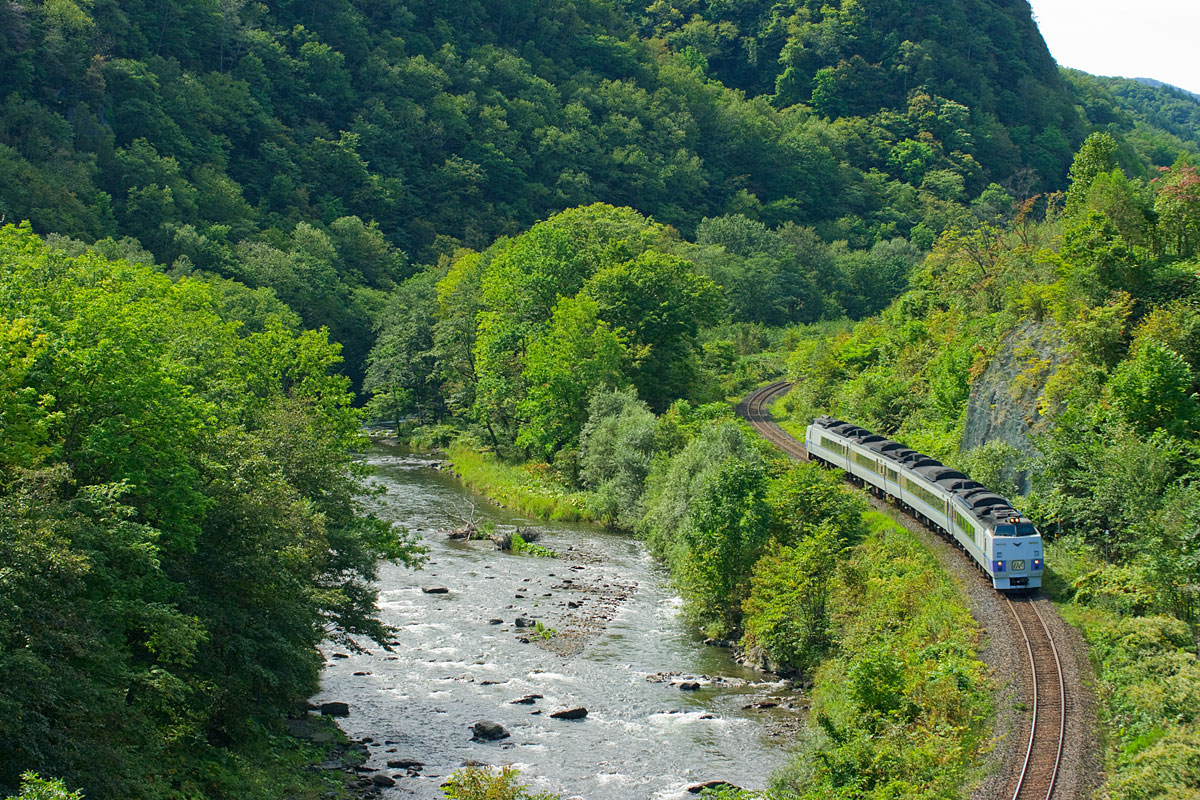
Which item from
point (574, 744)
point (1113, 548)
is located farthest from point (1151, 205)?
point (574, 744)

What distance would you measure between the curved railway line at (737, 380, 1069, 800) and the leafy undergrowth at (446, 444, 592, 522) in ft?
98.1

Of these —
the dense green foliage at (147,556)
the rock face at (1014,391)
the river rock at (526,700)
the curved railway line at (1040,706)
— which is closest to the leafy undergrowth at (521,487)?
the rock face at (1014,391)

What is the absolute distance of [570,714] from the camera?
99.1ft

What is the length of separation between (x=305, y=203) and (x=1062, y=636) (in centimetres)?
9651

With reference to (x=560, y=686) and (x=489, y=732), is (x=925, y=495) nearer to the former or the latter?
(x=560, y=686)

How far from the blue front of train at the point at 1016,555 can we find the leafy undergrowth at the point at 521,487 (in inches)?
1130

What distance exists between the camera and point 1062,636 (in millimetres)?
27469

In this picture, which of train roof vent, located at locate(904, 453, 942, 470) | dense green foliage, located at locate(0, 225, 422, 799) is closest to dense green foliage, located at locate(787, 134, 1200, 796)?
train roof vent, located at locate(904, 453, 942, 470)

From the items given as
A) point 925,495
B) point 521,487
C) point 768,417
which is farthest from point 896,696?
point 768,417

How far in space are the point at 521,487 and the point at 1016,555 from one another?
3515cm

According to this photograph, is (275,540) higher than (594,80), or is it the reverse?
(594,80)

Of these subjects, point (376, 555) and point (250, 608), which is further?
point (376, 555)

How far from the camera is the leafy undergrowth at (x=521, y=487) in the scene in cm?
5722

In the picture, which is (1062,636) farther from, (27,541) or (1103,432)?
(27,541)
